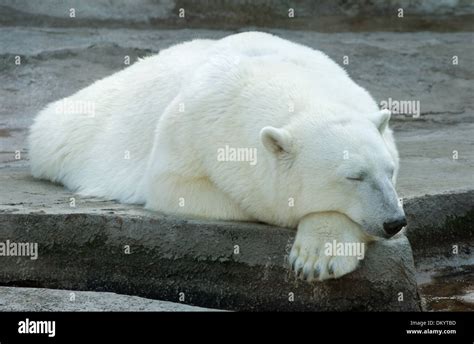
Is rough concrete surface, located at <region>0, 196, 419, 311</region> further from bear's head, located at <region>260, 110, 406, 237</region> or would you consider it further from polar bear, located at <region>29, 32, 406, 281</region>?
bear's head, located at <region>260, 110, 406, 237</region>

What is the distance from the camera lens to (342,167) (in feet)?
15.1

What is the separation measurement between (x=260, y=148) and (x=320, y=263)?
0.61 metres

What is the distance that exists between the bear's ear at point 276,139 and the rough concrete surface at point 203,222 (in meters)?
0.40

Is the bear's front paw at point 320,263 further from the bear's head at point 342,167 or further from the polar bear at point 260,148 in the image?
the bear's head at point 342,167

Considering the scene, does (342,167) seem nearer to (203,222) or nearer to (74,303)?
(203,222)

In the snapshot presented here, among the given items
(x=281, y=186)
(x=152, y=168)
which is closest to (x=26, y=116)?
(x=152, y=168)

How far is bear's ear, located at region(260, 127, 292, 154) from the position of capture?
467 cm

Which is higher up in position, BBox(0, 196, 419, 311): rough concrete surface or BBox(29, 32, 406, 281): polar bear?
BBox(29, 32, 406, 281): polar bear

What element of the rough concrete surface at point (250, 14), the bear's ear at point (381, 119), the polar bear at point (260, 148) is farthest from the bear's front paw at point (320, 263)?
the rough concrete surface at point (250, 14)

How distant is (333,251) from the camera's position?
4.63 m

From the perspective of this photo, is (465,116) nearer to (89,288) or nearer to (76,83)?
(76,83)

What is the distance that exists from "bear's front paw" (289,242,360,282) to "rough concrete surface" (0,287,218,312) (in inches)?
Answer: 18.3

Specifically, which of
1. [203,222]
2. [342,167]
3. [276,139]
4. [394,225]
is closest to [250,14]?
[203,222]

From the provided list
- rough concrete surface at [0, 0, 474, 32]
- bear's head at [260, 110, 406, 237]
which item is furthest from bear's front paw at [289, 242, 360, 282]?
rough concrete surface at [0, 0, 474, 32]
